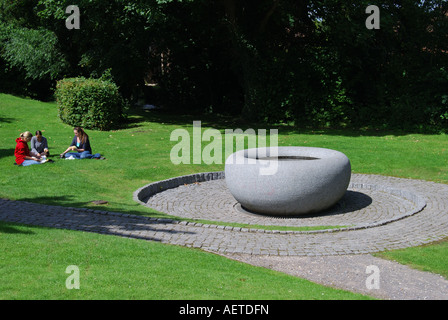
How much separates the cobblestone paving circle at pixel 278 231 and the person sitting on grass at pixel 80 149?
485 centimetres

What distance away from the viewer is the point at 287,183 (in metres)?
10.2

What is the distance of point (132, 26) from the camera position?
982 inches

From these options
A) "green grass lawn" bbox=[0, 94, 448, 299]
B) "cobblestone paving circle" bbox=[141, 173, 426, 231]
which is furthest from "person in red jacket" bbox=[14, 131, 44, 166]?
"cobblestone paving circle" bbox=[141, 173, 426, 231]

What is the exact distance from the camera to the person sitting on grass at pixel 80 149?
1549cm

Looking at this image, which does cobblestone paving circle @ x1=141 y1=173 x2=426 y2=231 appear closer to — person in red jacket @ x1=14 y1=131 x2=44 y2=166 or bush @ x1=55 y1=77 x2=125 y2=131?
person in red jacket @ x1=14 y1=131 x2=44 y2=166

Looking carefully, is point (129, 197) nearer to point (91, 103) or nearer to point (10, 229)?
point (10, 229)

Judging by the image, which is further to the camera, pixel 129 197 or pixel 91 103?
pixel 91 103

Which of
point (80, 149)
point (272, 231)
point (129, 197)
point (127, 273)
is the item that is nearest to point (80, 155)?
point (80, 149)

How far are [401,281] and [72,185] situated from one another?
8.65m

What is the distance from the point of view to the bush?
73.5ft

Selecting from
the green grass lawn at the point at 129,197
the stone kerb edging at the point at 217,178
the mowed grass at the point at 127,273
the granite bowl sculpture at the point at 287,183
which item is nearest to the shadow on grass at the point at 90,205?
the green grass lawn at the point at 129,197

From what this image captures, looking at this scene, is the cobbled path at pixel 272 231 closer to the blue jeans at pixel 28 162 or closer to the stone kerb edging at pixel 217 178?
the stone kerb edging at pixel 217 178

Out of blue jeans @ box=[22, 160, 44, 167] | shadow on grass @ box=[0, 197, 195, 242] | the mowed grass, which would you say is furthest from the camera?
blue jeans @ box=[22, 160, 44, 167]

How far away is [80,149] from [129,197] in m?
4.82
